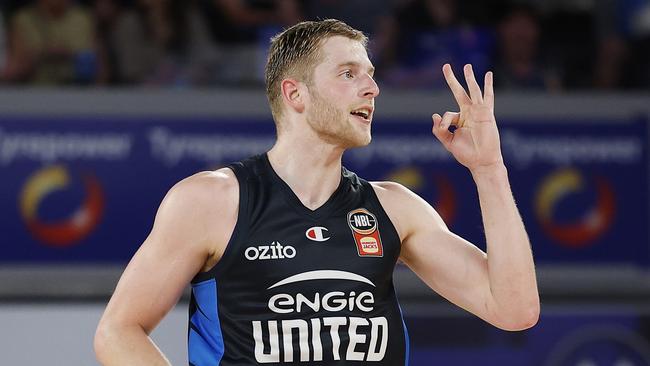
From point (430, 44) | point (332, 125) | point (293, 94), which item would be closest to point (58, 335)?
point (430, 44)

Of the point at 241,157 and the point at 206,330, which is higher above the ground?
the point at 241,157

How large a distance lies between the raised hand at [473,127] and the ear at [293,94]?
0.46 meters

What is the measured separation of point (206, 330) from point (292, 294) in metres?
0.30

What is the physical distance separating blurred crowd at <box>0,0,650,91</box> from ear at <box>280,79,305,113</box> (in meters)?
4.48

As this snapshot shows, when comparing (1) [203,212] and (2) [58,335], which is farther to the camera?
(2) [58,335]

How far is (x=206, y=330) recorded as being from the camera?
3.79 meters

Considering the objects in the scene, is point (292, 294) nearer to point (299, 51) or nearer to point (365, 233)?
point (365, 233)

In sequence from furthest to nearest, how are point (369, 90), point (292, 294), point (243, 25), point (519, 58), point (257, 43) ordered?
point (519, 58)
point (243, 25)
point (257, 43)
point (369, 90)
point (292, 294)

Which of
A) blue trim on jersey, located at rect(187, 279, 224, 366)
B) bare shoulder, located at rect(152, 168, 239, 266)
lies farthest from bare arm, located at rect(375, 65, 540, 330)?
blue trim on jersey, located at rect(187, 279, 224, 366)

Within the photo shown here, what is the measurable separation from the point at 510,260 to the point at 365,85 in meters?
0.73

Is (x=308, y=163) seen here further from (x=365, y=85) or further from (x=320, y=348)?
(x=320, y=348)

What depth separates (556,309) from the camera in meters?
7.68

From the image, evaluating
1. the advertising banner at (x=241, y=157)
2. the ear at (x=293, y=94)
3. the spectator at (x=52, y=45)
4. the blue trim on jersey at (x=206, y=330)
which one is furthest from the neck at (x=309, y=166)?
the spectator at (x=52, y=45)

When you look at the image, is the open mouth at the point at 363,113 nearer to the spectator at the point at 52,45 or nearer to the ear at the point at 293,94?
the ear at the point at 293,94
